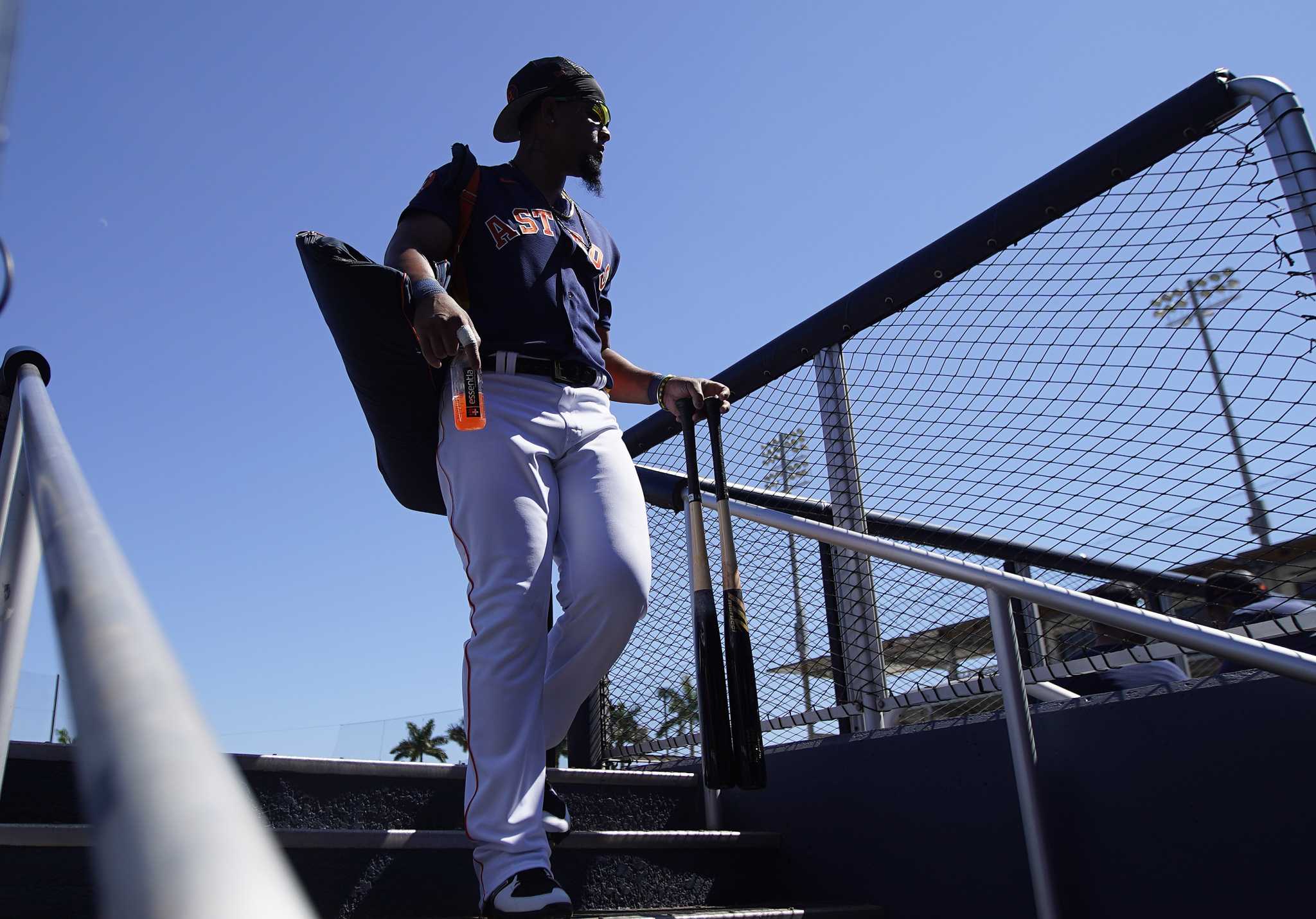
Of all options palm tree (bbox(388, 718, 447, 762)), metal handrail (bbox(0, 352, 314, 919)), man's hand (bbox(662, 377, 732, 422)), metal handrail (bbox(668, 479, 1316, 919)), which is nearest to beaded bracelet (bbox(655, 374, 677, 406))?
man's hand (bbox(662, 377, 732, 422))

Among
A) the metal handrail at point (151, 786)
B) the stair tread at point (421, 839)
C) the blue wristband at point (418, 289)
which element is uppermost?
the blue wristband at point (418, 289)

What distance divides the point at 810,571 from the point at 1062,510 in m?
0.93

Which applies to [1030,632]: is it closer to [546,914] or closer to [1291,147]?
[1291,147]

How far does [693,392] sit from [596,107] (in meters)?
0.82

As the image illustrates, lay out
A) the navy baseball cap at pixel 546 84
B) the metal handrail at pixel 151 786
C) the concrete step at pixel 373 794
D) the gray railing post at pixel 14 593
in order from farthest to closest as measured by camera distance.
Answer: the navy baseball cap at pixel 546 84 < the concrete step at pixel 373 794 < the gray railing post at pixel 14 593 < the metal handrail at pixel 151 786

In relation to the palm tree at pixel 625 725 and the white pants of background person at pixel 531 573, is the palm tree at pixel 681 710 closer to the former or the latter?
the palm tree at pixel 625 725

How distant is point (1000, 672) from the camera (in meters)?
2.34

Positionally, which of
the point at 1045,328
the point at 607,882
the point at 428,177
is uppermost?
the point at 428,177

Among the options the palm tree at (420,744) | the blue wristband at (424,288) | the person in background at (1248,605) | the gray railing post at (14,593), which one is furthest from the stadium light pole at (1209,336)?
the palm tree at (420,744)

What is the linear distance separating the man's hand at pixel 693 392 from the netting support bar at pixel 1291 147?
4.50 ft

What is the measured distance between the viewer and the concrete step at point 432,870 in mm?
1904

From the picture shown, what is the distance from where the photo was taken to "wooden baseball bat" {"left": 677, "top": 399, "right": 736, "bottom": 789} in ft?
7.84

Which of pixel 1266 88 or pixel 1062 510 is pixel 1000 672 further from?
pixel 1266 88

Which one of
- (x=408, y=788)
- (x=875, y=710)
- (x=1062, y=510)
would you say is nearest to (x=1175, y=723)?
(x=1062, y=510)
